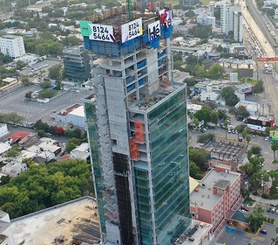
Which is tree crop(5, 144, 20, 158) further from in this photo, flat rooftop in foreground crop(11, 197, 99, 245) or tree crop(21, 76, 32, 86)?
tree crop(21, 76, 32, 86)

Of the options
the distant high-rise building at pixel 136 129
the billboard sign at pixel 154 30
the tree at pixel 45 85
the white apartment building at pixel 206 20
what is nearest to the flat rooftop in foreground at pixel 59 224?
the distant high-rise building at pixel 136 129

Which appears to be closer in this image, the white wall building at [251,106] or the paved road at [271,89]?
the white wall building at [251,106]

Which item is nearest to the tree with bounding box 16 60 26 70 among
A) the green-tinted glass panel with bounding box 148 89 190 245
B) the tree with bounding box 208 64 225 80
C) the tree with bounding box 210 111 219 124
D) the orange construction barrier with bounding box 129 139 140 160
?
the tree with bounding box 208 64 225 80

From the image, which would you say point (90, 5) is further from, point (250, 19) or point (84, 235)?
point (84, 235)

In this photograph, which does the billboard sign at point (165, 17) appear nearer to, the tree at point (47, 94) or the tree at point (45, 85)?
the tree at point (47, 94)

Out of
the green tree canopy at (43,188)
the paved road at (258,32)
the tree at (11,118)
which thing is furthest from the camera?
the paved road at (258,32)

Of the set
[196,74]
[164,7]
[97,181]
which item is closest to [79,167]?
[97,181]

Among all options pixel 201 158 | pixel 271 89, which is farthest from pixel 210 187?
pixel 271 89
